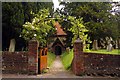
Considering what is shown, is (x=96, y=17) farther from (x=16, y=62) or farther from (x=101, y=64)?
(x=16, y=62)

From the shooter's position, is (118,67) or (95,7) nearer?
(118,67)

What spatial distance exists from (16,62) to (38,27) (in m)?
15.5

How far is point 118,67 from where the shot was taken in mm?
14352

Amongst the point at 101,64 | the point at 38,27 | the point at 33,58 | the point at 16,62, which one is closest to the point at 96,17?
the point at 38,27

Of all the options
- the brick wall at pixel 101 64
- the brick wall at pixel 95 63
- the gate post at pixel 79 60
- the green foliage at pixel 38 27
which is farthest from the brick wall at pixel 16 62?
the green foliage at pixel 38 27

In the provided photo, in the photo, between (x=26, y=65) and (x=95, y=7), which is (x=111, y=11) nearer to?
(x=95, y=7)

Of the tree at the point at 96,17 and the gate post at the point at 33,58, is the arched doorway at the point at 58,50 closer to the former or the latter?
the tree at the point at 96,17

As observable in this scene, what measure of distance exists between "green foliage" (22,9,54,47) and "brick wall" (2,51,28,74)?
13214mm

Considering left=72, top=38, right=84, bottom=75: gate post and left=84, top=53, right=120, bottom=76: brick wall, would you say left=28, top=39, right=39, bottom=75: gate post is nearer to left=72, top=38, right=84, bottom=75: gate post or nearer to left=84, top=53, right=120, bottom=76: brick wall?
left=72, top=38, right=84, bottom=75: gate post

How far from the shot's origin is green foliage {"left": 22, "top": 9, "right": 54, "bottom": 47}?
28.8m

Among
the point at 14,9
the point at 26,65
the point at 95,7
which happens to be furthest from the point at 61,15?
the point at 26,65

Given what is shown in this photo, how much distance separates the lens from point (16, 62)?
15.0 meters

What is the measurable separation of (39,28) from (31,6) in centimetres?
329

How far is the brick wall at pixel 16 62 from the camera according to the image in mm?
14922
